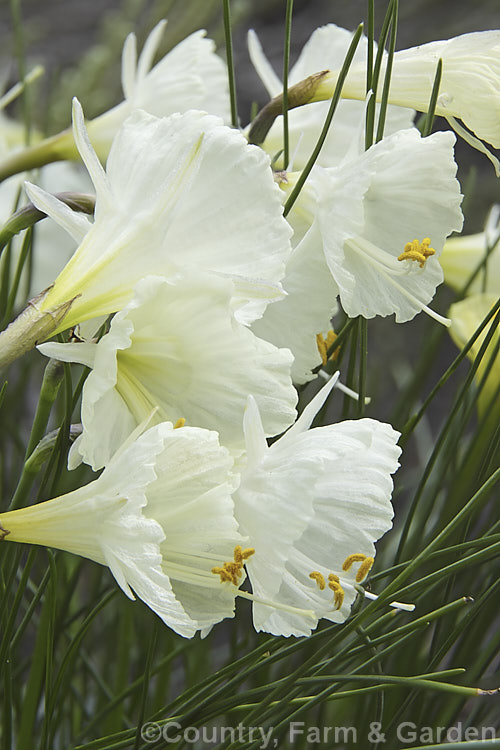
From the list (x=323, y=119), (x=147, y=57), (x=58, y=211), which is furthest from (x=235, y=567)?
(x=147, y=57)

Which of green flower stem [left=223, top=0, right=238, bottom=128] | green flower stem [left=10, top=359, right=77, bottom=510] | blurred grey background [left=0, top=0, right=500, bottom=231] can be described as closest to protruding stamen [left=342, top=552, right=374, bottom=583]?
green flower stem [left=10, top=359, right=77, bottom=510]

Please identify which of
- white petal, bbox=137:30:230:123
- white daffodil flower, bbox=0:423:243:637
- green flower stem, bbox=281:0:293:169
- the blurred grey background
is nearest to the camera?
white daffodil flower, bbox=0:423:243:637

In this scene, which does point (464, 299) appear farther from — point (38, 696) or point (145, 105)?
point (38, 696)

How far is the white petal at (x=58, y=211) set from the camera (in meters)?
0.30

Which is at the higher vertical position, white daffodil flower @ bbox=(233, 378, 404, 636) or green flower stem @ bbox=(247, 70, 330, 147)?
green flower stem @ bbox=(247, 70, 330, 147)

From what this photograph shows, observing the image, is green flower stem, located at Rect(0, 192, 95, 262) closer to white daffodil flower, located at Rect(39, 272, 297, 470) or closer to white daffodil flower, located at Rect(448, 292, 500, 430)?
white daffodil flower, located at Rect(39, 272, 297, 470)

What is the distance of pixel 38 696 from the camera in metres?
0.41

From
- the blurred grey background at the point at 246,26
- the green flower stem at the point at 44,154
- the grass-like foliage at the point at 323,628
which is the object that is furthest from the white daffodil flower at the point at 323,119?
the blurred grey background at the point at 246,26

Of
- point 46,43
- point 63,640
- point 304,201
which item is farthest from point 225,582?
point 46,43

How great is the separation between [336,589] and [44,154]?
0.32m

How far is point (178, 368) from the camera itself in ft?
1.00

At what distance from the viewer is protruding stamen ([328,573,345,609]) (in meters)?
0.29

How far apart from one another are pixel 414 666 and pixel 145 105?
1.29ft

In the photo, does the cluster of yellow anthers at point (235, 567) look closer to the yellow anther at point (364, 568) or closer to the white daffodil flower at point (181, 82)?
the yellow anther at point (364, 568)
